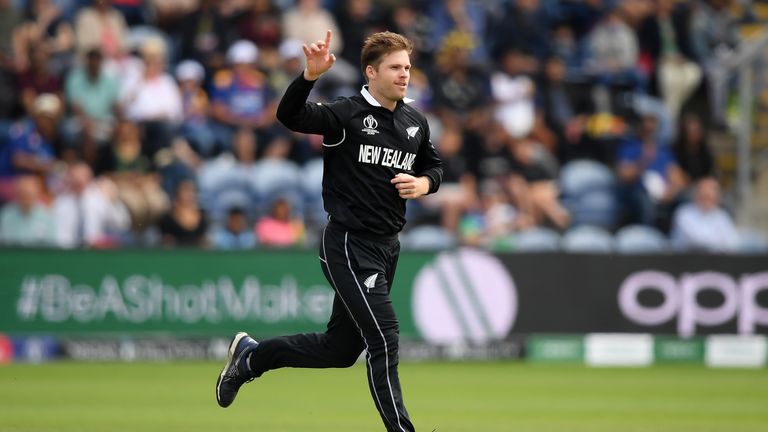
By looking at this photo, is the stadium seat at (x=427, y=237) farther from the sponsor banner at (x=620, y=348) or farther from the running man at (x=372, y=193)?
the running man at (x=372, y=193)

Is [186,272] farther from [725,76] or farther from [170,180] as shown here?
[725,76]

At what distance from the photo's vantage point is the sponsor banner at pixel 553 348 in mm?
14977

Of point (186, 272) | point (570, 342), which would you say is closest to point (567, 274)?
point (570, 342)

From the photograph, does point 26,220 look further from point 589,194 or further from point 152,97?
point 589,194

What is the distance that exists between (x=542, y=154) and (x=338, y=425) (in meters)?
8.72

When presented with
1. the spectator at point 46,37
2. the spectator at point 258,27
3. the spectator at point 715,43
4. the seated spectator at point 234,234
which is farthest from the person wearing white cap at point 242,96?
the spectator at point 715,43

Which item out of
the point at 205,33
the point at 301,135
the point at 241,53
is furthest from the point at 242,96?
the point at 205,33

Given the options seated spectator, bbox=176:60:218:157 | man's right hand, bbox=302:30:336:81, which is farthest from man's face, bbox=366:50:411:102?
seated spectator, bbox=176:60:218:157

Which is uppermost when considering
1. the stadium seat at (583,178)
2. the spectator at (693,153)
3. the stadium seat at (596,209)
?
the spectator at (693,153)

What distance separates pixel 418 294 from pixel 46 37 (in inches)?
234

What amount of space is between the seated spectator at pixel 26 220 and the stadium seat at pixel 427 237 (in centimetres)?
405

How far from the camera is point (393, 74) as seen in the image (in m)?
7.00

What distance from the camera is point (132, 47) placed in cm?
1689

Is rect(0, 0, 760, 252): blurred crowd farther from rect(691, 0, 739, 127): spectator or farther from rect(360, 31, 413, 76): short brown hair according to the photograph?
rect(360, 31, 413, 76): short brown hair
